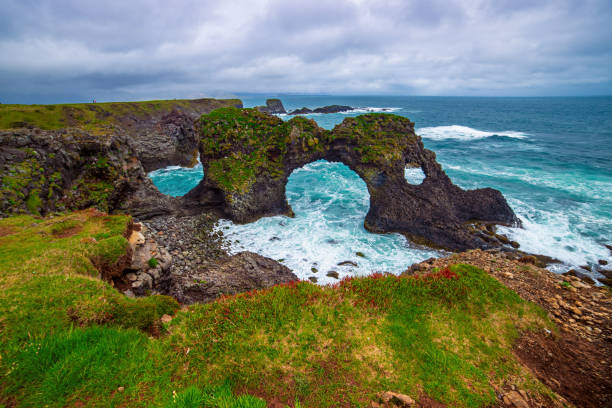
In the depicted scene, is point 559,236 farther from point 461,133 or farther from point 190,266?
point 461,133

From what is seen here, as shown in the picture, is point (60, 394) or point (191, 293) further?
point (191, 293)

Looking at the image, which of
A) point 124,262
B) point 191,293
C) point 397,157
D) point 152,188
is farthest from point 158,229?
point 397,157

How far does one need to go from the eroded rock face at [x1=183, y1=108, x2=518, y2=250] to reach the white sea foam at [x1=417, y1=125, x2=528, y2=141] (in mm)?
55679

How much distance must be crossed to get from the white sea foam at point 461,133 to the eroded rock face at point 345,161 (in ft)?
183

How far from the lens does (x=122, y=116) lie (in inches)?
3209

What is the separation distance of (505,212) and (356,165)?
19.6 metres

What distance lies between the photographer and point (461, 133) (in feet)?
281

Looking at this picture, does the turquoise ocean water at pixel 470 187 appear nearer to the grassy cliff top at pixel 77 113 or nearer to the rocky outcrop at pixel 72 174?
the rocky outcrop at pixel 72 174

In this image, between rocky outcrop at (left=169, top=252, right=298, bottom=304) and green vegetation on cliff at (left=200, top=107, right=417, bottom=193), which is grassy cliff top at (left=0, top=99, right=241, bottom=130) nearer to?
green vegetation on cliff at (left=200, top=107, right=417, bottom=193)

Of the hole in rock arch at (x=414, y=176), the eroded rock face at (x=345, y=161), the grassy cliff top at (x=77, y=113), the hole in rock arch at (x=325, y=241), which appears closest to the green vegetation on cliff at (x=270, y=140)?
the eroded rock face at (x=345, y=161)

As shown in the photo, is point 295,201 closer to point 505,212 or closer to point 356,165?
point 356,165

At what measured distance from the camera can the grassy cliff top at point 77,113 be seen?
51.9 m

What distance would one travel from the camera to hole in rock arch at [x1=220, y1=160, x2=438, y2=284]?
23.5 meters

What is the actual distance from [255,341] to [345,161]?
28.5 meters
